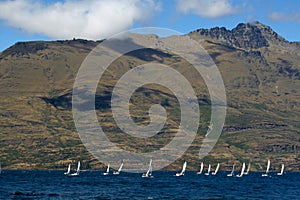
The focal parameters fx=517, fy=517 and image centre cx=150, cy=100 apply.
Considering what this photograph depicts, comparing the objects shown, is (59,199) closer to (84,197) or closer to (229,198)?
(84,197)

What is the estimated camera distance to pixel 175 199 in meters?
184

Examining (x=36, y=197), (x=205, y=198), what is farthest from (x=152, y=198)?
(x=36, y=197)

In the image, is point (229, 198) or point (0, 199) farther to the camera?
point (229, 198)

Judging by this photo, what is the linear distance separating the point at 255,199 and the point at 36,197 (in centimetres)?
8278

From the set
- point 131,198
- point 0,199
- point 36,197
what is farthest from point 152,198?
point 0,199

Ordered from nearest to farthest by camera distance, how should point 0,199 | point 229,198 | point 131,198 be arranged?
point 0,199 < point 131,198 < point 229,198

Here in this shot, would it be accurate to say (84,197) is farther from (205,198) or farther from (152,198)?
(205,198)

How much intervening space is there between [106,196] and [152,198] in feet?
59.4

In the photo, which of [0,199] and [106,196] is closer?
[0,199]

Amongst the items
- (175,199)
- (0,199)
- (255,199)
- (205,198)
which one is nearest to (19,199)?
(0,199)

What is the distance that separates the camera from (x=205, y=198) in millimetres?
192500

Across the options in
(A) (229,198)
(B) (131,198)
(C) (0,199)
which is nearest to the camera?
(C) (0,199)

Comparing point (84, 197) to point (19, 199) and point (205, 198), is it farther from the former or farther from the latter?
point (205, 198)

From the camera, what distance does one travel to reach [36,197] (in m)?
180
